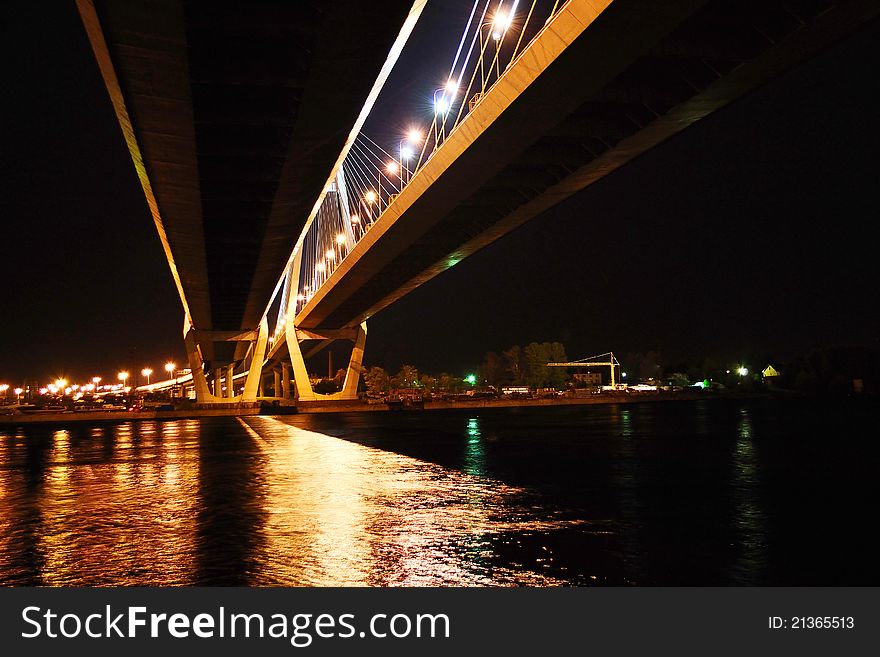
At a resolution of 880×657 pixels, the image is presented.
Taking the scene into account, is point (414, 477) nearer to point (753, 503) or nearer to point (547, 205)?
point (753, 503)

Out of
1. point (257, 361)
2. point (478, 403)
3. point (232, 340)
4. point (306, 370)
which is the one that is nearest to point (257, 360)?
point (257, 361)

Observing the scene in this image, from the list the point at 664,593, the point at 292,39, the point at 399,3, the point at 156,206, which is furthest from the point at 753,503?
the point at 156,206

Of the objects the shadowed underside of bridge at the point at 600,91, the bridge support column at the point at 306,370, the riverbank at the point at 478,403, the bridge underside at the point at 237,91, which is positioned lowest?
the riverbank at the point at 478,403

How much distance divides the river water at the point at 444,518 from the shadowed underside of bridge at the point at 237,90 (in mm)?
8234

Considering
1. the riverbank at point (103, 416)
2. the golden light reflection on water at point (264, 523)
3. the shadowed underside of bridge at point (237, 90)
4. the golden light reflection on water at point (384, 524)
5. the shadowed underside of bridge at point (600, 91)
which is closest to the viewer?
the golden light reflection on water at point (384, 524)

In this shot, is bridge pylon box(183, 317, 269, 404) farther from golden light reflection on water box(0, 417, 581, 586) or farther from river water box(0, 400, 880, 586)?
golden light reflection on water box(0, 417, 581, 586)

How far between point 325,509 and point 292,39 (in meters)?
8.66

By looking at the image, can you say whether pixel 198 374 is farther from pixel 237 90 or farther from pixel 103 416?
pixel 237 90

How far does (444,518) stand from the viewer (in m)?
12.6

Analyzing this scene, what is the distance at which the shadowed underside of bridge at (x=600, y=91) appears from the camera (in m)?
15.8

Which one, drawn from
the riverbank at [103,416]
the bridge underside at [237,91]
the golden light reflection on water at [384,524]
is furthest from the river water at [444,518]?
the riverbank at [103,416]

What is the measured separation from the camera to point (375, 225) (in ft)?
123

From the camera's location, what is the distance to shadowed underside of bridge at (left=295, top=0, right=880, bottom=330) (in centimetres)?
1576

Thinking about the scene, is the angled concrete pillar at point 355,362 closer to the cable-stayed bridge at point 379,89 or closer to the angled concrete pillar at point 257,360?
the angled concrete pillar at point 257,360
